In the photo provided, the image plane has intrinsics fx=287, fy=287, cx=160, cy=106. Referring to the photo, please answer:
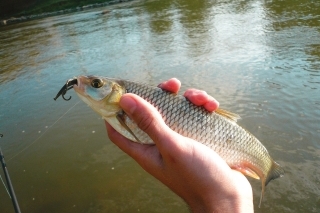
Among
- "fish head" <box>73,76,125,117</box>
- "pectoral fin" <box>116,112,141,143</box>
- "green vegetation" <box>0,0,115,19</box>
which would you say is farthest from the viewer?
"green vegetation" <box>0,0,115,19</box>

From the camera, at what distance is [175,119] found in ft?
8.86

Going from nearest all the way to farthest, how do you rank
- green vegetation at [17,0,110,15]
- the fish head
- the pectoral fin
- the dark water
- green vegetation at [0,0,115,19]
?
the pectoral fin < the fish head < the dark water < green vegetation at [17,0,110,15] < green vegetation at [0,0,115,19]

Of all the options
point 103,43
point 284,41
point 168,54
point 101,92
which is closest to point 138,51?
point 168,54

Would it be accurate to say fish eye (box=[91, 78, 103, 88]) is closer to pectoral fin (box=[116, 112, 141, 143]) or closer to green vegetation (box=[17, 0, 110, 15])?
pectoral fin (box=[116, 112, 141, 143])

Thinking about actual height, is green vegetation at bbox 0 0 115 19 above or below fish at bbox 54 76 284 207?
below

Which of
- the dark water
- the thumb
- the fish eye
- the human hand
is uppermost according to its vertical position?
the fish eye

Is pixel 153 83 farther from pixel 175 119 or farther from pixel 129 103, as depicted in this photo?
pixel 129 103

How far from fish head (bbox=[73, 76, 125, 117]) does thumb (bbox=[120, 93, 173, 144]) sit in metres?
0.37

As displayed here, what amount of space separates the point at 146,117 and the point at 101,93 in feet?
2.15

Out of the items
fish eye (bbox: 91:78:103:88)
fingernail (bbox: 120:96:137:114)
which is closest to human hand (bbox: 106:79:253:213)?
fingernail (bbox: 120:96:137:114)

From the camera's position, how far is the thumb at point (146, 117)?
2.32 meters

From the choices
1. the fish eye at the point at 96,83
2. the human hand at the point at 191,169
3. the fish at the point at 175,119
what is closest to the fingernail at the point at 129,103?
the human hand at the point at 191,169

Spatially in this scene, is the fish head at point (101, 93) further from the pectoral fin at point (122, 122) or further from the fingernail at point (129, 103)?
the fingernail at point (129, 103)

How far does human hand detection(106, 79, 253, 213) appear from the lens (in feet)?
7.60
